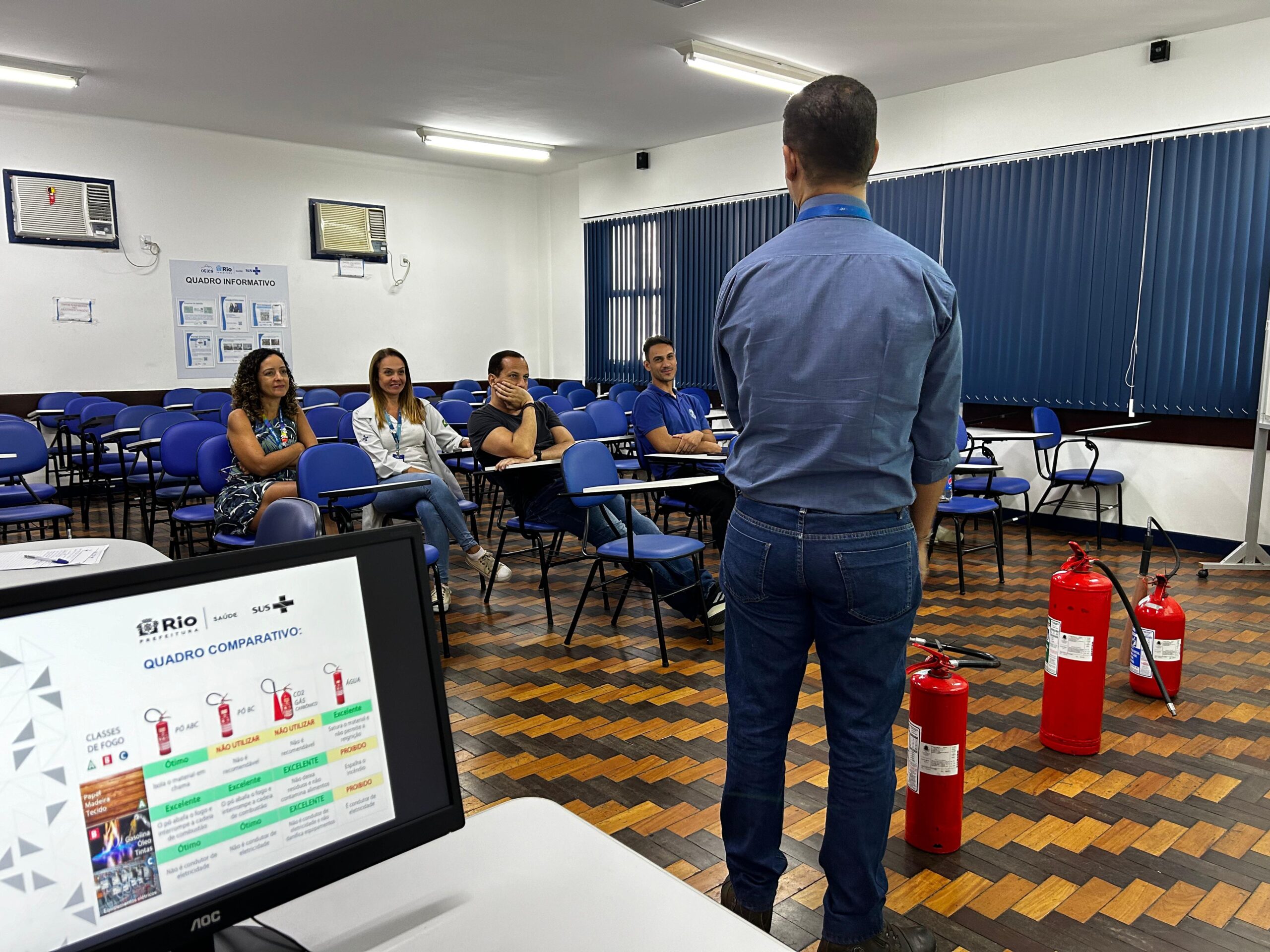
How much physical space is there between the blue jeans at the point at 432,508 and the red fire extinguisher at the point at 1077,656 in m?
2.85

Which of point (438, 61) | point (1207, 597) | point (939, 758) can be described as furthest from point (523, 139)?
point (939, 758)

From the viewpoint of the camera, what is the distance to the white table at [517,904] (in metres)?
0.98

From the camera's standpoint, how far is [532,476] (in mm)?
4902

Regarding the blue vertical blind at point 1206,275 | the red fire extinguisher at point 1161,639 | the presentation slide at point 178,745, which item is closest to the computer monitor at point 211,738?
the presentation slide at point 178,745

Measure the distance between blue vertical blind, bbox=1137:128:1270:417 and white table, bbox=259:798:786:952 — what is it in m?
6.41

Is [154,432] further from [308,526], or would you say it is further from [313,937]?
[313,937]

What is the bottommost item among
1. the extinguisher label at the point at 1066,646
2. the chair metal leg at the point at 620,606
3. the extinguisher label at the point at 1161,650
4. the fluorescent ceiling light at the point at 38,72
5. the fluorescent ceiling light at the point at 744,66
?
the chair metal leg at the point at 620,606

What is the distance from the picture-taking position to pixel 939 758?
248cm

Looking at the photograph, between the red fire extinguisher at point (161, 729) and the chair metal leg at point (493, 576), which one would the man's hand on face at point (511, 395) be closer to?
the chair metal leg at point (493, 576)

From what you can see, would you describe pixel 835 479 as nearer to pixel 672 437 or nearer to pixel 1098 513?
pixel 672 437

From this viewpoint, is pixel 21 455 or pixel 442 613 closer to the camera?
pixel 442 613

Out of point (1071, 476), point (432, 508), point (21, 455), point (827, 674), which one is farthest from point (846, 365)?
point (21, 455)

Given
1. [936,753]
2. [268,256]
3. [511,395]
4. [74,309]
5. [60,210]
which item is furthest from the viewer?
[268,256]

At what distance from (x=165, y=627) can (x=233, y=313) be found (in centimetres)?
957
